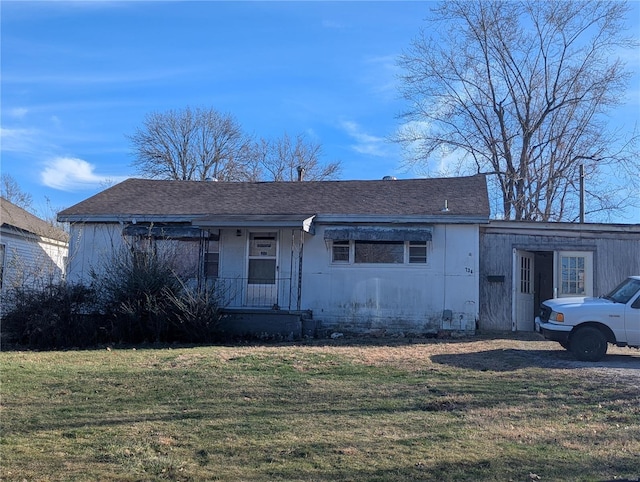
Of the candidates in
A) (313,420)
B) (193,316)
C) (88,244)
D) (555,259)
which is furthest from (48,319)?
(555,259)

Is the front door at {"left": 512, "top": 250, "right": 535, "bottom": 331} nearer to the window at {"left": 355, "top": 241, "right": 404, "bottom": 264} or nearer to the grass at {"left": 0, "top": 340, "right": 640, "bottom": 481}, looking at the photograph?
the window at {"left": 355, "top": 241, "right": 404, "bottom": 264}

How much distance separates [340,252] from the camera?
15125 millimetres

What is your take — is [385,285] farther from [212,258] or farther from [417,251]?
[212,258]

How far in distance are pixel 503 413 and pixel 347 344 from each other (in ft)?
19.9

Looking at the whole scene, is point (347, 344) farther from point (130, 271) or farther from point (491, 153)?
point (491, 153)

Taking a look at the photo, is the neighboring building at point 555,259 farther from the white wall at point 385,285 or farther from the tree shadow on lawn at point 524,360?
the tree shadow on lawn at point 524,360

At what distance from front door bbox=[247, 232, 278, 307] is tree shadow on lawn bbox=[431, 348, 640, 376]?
5.96m

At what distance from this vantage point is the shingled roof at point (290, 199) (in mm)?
15344

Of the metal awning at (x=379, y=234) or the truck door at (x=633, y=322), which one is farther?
the metal awning at (x=379, y=234)

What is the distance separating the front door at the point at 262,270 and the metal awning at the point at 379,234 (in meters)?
1.68

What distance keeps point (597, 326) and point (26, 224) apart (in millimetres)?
17562

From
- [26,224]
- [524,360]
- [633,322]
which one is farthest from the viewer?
[26,224]

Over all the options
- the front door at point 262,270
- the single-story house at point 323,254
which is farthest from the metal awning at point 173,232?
the front door at point 262,270

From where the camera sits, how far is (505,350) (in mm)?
11305
